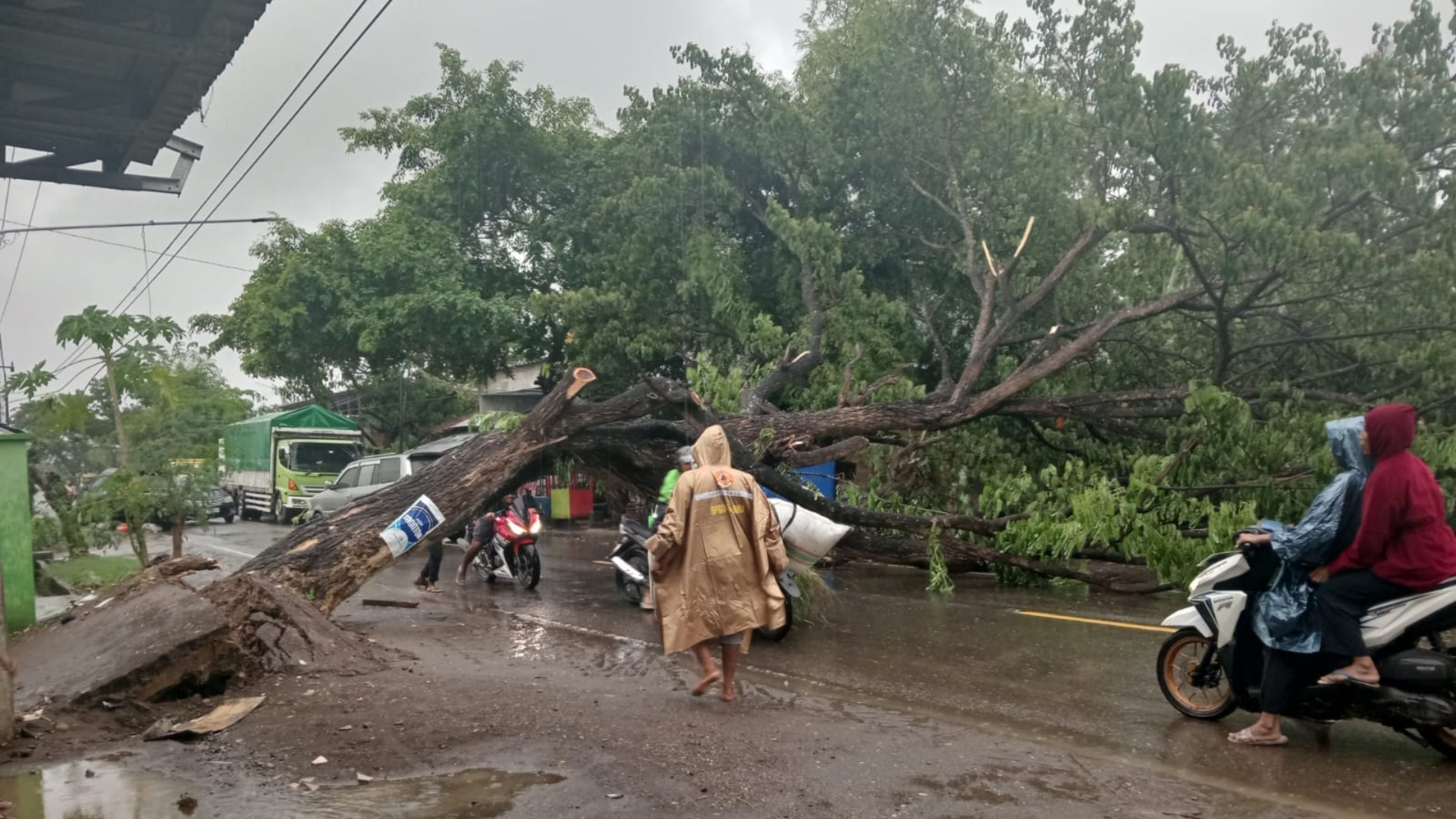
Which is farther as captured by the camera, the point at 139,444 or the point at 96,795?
the point at 139,444

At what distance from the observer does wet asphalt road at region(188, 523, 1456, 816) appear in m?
4.73

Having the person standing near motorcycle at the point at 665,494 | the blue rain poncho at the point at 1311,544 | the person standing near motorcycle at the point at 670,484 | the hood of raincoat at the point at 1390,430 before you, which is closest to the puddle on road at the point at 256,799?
the blue rain poncho at the point at 1311,544

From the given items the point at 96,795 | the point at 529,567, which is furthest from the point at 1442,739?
the point at 529,567

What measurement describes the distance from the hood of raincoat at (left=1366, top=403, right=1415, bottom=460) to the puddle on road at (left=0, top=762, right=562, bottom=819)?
395 centimetres

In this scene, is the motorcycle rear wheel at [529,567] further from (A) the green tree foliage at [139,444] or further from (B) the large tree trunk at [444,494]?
(A) the green tree foliage at [139,444]

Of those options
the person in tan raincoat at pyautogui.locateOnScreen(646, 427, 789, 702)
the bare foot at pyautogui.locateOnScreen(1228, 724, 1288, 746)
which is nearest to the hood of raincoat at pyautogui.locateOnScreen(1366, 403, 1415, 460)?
the bare foot at pyautogui.locateOnScreen(1228, 724, 1288, 746)

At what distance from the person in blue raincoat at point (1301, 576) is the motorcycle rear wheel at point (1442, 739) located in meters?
0.51

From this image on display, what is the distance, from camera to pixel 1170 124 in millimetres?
10945

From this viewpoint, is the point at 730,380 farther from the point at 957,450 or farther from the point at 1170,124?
the point at 1170,124

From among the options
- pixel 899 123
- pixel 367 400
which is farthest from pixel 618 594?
pixel 367 400

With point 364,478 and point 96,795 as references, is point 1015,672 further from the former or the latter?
point 364,478

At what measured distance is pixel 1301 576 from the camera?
507 cm

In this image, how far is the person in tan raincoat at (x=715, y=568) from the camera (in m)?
5.91

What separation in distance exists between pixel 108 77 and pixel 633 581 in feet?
19.6
